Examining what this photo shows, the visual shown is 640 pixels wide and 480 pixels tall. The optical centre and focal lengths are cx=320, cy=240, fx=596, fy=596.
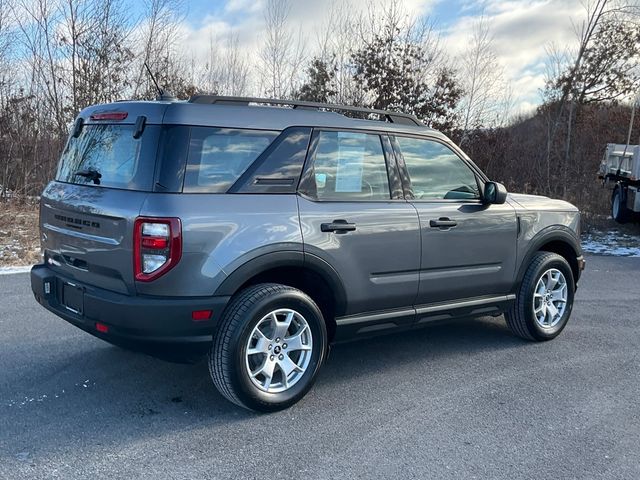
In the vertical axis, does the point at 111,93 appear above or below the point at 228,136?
above

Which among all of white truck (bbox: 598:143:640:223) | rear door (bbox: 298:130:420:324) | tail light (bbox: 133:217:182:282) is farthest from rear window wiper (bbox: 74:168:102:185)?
white truck (bbox: 598:143:640:223)

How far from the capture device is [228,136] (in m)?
3.65

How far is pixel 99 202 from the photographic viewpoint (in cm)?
358

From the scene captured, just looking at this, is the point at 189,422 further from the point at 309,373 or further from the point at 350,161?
the point at 350,161

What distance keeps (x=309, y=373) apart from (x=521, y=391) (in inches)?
59.9

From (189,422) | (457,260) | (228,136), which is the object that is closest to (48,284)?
(189,422)

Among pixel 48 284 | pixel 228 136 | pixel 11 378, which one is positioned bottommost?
pixel 11 378

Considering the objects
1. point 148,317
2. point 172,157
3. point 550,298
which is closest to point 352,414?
point 148,317

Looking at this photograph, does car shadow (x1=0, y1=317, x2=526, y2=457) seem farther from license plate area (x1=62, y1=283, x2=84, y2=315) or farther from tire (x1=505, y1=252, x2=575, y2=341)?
license plate area (x1=62, y1=283, x2=84, y2=315)

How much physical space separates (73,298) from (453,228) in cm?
272

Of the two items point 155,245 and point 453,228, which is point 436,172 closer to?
Result: point 453,228

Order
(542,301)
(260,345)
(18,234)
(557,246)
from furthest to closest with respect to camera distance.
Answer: (18,234), (557,246), (542,301), (260,345)

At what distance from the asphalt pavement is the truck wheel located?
30.8ft

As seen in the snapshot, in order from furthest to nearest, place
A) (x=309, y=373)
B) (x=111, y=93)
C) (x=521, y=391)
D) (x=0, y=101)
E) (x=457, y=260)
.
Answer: (x=111, y=93), (x=0, y=101), (x=457, y=260), (x=521, y=391), (x=309, y=373)
